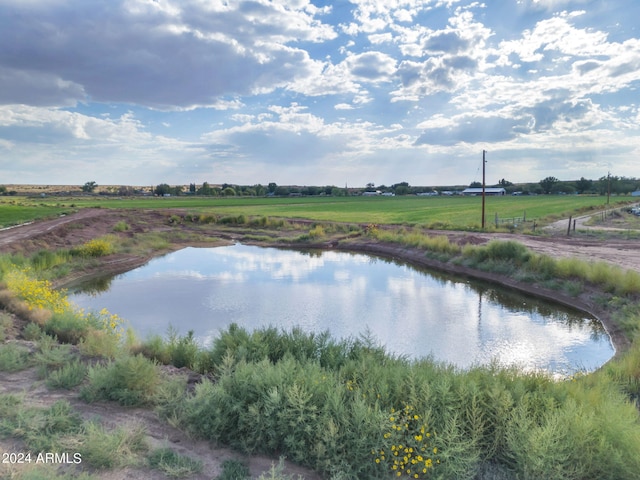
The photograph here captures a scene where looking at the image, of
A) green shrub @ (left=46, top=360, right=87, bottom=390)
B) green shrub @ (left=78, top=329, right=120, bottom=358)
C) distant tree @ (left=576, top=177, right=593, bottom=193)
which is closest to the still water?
green shrub @ (left=78, top=329, right=120, bottom=358)

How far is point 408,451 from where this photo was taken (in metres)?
4.57

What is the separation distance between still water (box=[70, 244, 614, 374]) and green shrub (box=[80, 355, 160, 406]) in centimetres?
515

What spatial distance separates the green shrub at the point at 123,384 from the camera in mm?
6008

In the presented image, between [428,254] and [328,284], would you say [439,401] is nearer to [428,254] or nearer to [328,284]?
[328,284]

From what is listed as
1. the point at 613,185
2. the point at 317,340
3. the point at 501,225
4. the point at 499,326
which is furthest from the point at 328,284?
the point at 613,185

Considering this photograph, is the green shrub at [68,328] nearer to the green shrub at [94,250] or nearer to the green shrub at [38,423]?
the green shrub at [38,423]

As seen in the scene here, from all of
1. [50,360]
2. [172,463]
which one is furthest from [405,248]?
[172,463]

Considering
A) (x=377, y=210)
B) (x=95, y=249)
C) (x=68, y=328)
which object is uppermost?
(x=377, y=210)

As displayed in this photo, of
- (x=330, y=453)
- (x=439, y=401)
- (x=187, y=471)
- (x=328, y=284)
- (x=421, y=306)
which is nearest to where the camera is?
(x=187, y=471)

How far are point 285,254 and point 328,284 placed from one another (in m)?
11.8

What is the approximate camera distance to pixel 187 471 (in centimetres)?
446

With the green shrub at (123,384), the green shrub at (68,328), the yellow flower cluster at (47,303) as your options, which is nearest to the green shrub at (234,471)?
the green shrub at (123,384)

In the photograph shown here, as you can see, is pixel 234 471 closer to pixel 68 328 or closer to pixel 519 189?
pixel 68 328

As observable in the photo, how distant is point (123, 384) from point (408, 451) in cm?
420
